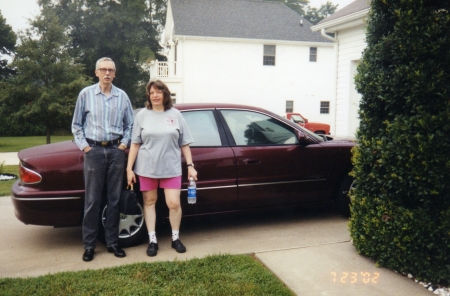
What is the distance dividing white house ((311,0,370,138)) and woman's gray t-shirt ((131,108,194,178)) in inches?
296

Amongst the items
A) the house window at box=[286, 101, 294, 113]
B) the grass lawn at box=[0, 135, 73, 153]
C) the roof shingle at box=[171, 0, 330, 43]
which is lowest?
the grass lawn at box=[0, 135, 73, 153]

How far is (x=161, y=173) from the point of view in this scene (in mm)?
4426

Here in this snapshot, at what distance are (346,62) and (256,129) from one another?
23.7 ft

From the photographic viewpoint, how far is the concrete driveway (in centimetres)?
388

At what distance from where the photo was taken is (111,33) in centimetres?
3064

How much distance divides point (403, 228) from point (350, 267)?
2.23 feet

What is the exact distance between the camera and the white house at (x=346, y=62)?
11.1 m

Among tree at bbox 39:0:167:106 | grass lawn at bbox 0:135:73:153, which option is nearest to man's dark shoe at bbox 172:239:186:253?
grass lawn at bbox 0:135:73:153

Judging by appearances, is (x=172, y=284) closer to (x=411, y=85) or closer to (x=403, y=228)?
(x=403, y=228)

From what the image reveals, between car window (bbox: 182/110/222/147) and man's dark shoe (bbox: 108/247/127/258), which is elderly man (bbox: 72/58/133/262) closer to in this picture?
man's dark shoe (bbox: 108/247/127/258)

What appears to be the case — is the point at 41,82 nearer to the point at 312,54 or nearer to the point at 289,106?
the point at 289,106

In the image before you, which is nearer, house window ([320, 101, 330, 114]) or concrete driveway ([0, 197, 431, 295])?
concrete driveway ([0, 197, 431, 295])

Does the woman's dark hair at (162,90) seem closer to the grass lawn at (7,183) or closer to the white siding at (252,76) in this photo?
the grass lawn at (7,183)

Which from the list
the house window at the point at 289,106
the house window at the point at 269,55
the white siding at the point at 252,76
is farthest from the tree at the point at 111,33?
the house window at the point at 289,106
